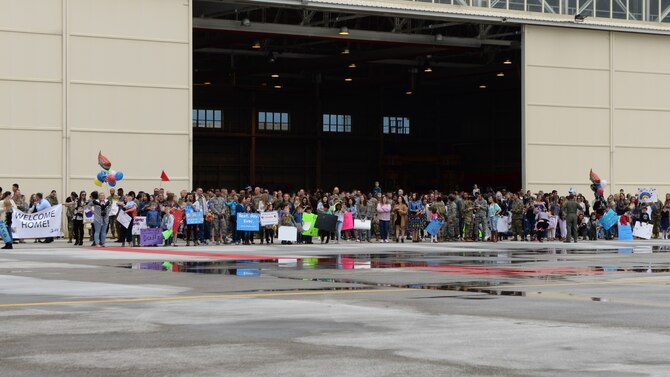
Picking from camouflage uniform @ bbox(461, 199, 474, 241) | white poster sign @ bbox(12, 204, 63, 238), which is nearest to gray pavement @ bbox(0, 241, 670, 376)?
white poster sign @ bbox(12, 204, 63, 238)

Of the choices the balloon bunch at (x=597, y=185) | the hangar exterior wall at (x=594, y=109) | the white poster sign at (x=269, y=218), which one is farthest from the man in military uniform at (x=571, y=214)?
the white poster sign at (x=269, y=218)

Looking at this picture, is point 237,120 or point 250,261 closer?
point 250,261

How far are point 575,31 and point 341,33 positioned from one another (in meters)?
9.76

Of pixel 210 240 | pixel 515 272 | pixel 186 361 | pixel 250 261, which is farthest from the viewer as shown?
pixel 210 240

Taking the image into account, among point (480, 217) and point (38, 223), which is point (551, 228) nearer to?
point (480, 217)

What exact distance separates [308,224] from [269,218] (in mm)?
1305

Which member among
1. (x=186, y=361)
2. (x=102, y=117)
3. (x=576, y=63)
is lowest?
(x=186, y=361)

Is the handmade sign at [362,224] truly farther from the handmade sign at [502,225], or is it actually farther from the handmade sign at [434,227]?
the handmade sign at [502,225]

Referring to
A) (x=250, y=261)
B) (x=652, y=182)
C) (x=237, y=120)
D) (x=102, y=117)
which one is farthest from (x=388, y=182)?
(x=250, y=261)

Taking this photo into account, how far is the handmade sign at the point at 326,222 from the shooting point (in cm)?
3859

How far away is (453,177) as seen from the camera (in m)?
74.9

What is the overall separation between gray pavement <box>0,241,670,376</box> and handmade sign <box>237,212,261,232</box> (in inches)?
432

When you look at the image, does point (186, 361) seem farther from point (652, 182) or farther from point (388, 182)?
point (388, 182)

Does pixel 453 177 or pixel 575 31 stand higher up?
pixel 575 31
